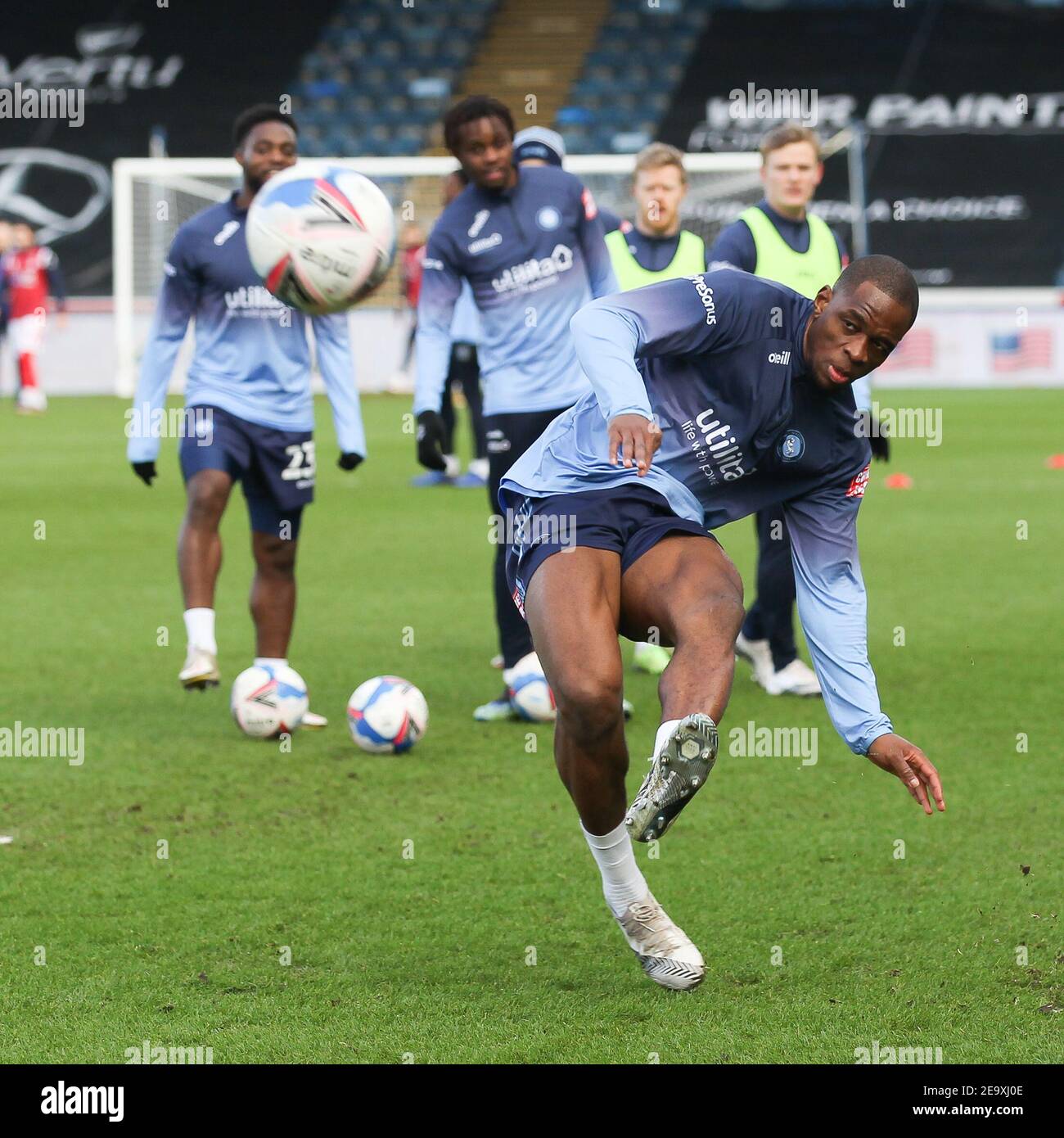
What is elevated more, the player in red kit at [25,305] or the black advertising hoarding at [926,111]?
the black advertising hoarding at [926,111]

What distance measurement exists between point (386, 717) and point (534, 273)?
1.96 m

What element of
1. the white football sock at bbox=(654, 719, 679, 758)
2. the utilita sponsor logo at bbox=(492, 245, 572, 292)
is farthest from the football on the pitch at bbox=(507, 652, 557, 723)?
the white football sock at bbox=(654, 719, 679, 758)

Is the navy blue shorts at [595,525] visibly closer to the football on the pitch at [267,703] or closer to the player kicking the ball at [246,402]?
the football on the pitch at [267,703]

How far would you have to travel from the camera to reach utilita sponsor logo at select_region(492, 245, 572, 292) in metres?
7.09

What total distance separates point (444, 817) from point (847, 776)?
4.98ft

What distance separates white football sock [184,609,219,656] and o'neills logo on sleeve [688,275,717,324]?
315 centimetres

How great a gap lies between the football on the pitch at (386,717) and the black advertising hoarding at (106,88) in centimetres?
2734

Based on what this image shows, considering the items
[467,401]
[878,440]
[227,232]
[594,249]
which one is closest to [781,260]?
[594,249]

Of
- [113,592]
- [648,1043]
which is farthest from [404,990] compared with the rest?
[113,592]

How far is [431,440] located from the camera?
6.78m

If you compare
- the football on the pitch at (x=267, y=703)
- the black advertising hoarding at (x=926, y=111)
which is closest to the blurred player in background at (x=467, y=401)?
the football on the pitch at (x=267, y=703)

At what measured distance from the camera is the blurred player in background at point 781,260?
24.3ft

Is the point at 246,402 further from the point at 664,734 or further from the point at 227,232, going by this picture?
the point at 664,734

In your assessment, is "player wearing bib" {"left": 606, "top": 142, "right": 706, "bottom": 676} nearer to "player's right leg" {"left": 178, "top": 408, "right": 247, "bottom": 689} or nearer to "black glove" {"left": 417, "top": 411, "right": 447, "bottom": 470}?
"black glove" {"left": 417, "top": 411, "right": 447, "bottom": 470}
